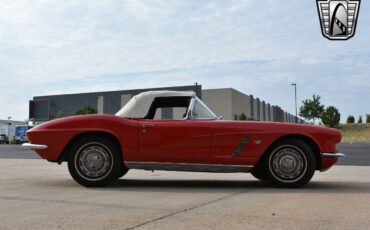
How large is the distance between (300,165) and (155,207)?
276 cm

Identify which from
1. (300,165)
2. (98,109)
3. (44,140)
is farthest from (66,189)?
(98,109)

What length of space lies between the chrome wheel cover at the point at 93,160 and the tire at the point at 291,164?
2.35m

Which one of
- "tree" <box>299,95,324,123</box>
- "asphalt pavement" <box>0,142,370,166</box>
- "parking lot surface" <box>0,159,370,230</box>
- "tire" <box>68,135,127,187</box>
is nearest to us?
"parking lot surface" <box>0,159,370,230</box>

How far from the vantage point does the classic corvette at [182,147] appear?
6.60 meters

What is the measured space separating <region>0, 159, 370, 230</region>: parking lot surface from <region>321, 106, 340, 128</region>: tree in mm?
73254

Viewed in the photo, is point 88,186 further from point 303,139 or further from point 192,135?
point 303,139

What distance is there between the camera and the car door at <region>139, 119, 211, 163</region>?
260 inches

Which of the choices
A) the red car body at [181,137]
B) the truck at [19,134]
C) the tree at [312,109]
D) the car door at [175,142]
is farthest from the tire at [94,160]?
the tree at [312,109]

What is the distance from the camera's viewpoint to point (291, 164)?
6.66m

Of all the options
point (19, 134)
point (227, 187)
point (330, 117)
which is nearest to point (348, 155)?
point (227, 187)

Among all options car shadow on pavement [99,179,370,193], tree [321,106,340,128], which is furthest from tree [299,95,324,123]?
car shadow on pavement [99,179,370,193]

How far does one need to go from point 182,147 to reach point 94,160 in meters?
1.29

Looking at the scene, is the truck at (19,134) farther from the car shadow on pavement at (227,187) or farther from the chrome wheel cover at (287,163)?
the chrome wheel cover at (287,163)

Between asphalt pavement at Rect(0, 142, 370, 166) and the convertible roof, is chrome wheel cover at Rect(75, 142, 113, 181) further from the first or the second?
asphalt pavement at Rect(0, 142, 370, 166)
